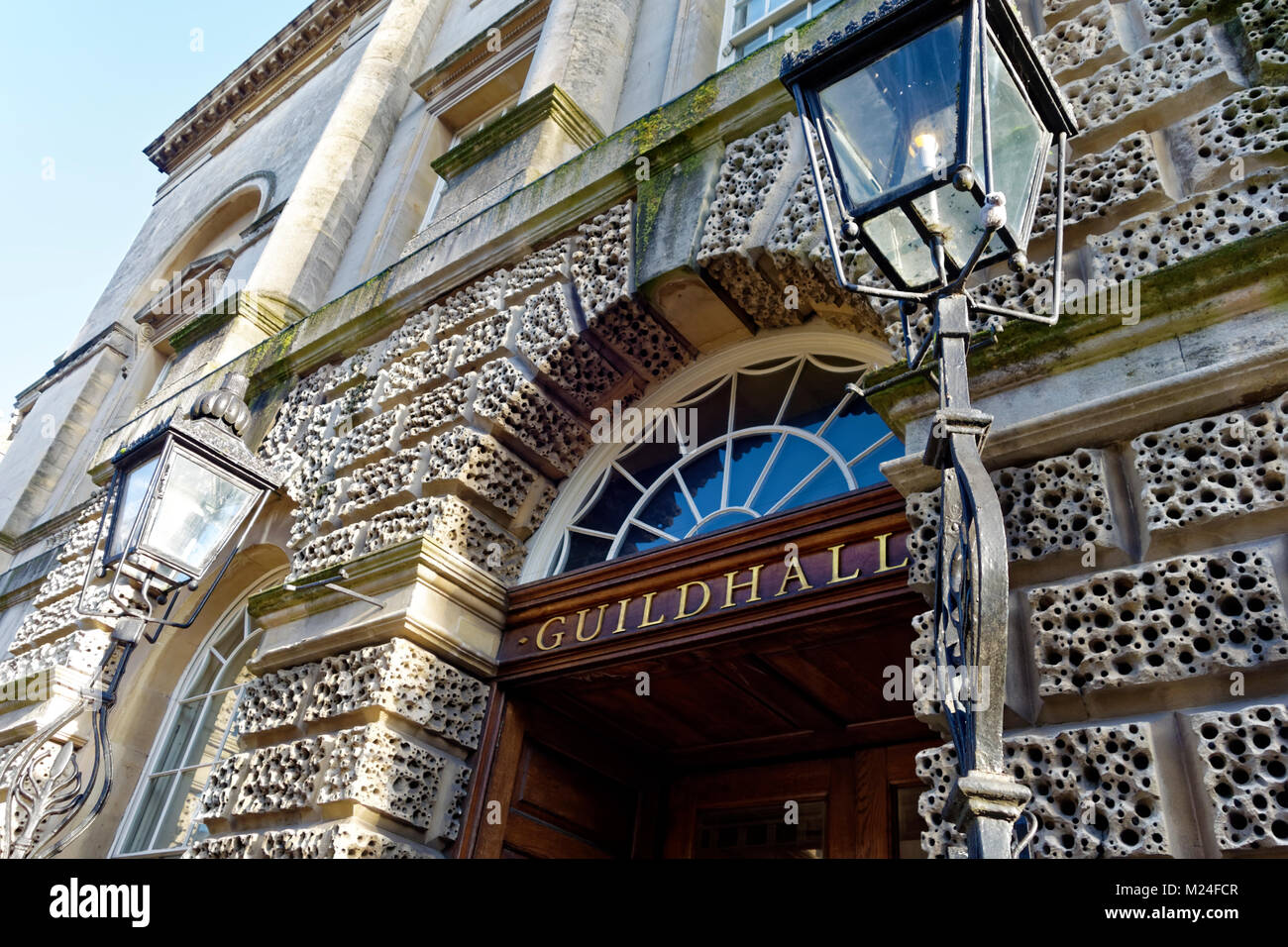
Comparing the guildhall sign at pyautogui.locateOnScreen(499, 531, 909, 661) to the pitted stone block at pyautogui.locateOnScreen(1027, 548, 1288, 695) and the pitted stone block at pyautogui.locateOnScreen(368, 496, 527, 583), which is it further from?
the pitted stone block at pyautogui.locateOnScreen(1027, 548, 1288, 695)

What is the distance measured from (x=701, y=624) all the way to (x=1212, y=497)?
239 centimetres

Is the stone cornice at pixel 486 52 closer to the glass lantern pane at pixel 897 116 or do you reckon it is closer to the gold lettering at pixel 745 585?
the gold lettering at pixel 745 585

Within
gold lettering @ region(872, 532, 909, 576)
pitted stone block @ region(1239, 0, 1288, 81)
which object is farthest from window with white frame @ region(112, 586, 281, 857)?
pitted stone block @ region(1239, 0, 1288, 81)

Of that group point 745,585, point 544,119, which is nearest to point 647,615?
point 745,585

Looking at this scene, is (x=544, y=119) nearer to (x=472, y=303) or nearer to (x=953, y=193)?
(x=472, y=303)

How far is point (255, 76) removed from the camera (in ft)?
54.4

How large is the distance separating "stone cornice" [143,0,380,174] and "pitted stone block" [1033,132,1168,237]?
14234 millimetres

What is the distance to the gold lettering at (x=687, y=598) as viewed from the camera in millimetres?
4801

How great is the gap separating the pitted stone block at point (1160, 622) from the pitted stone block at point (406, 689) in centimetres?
329

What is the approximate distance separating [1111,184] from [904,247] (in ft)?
4.28

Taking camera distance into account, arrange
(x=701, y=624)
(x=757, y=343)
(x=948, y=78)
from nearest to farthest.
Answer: (x=948, y=78), (x=701, y=624), (x=757, y=343)
